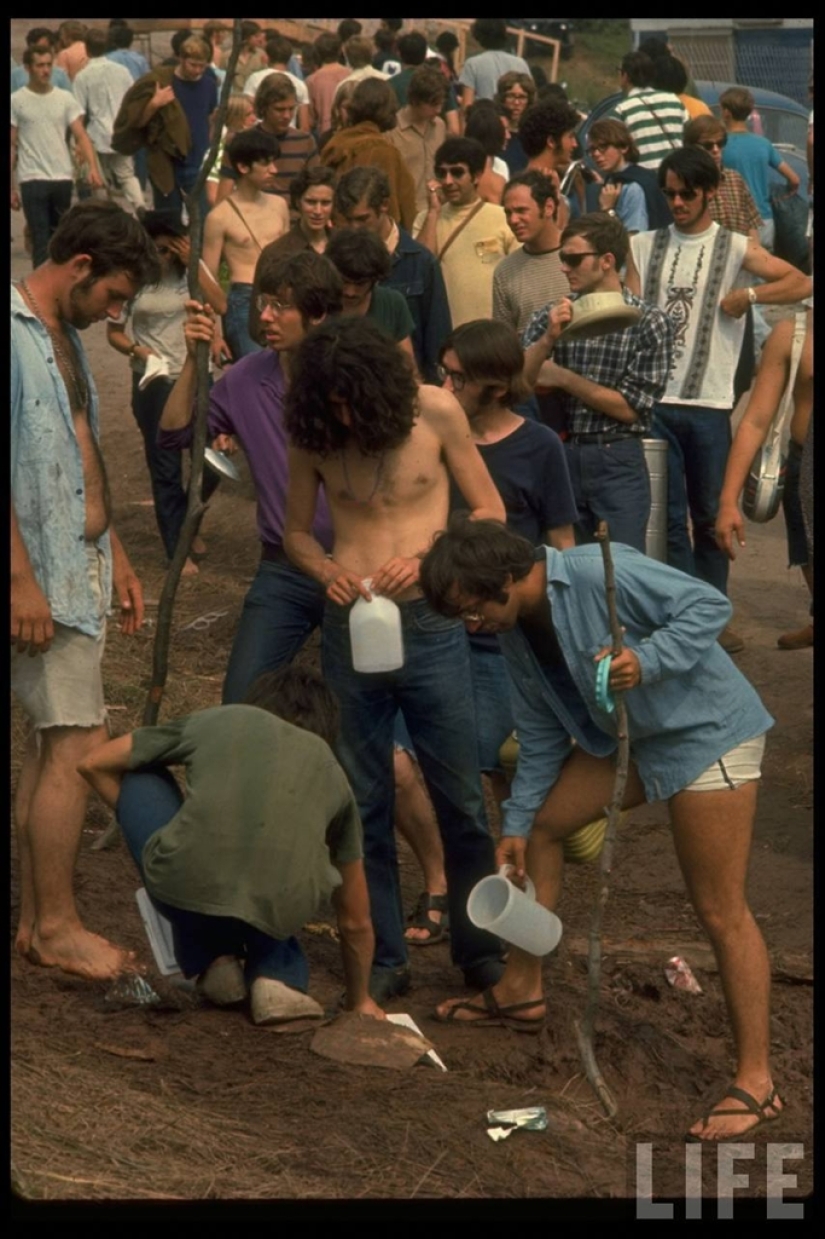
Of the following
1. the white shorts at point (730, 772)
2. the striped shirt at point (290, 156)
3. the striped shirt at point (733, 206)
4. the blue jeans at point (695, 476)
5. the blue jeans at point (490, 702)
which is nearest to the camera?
the white shorts at point (730, 772)

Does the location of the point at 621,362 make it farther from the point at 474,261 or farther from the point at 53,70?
the point at 53,70

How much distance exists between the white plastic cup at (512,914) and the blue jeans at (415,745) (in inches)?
10.8

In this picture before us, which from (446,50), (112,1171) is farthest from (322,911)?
(446,50)

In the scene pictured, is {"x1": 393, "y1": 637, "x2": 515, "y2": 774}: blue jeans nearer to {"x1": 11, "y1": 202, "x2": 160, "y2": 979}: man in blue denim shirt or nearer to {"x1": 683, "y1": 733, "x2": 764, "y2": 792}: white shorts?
{"x1": 11, "y1": 202, "x2": 160, "y2": 979}: man in blue denim shirt

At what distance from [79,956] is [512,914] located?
131cm

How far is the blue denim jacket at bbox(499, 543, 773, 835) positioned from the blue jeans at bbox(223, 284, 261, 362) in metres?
4.87

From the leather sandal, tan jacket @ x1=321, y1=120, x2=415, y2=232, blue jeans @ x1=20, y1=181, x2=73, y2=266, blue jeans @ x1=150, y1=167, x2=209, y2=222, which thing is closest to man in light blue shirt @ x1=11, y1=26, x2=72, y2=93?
blue jeans @ x1=20, y1=181, x2=73, y2=266

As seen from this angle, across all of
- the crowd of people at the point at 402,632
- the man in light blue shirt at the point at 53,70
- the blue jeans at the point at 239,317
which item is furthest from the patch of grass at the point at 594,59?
the crowd of people at the point at 402,632

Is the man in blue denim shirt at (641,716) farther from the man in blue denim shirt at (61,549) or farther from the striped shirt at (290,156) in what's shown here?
the striped shirt at (290,156)

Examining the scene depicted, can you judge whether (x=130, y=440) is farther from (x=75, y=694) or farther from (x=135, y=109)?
(x=75, y=694)

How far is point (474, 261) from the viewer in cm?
911

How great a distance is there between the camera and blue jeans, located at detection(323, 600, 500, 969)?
5.46 metres

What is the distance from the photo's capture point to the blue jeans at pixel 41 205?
1573 cm

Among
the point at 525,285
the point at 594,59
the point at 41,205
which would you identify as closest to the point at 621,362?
the point at 525,285
